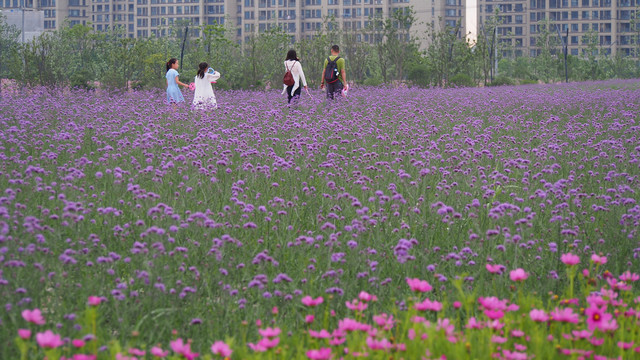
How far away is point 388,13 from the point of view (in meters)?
133

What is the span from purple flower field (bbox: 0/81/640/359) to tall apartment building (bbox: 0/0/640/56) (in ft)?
374

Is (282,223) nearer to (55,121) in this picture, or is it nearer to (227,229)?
(227,229)

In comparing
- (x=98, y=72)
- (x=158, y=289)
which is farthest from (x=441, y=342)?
(x=98, y=72)

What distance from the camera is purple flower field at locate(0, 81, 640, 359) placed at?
309cm

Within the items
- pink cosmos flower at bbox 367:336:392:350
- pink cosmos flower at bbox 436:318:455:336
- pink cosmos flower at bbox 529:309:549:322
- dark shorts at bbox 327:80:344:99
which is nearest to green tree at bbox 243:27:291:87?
dark shorts at bbox 327:80:344:99

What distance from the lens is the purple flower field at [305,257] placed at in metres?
3.09

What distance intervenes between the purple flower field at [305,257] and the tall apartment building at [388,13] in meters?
114

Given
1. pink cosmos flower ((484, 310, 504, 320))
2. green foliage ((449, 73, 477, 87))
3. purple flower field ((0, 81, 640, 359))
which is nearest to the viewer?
pink cosmos flower ((484, 310, 504, 320))

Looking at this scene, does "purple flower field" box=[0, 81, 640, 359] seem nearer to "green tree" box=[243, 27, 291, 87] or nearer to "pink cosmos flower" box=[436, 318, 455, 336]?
"pink cosmos flower" box=[436, 318, 455, 336]

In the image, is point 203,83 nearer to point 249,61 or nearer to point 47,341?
point 47,341

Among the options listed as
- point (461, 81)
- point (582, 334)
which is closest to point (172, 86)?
point (582, 334)

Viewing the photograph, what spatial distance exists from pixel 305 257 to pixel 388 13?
5195 inches

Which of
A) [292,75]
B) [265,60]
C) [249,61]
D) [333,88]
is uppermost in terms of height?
[265,60]

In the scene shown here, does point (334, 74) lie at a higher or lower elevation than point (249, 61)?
lower
